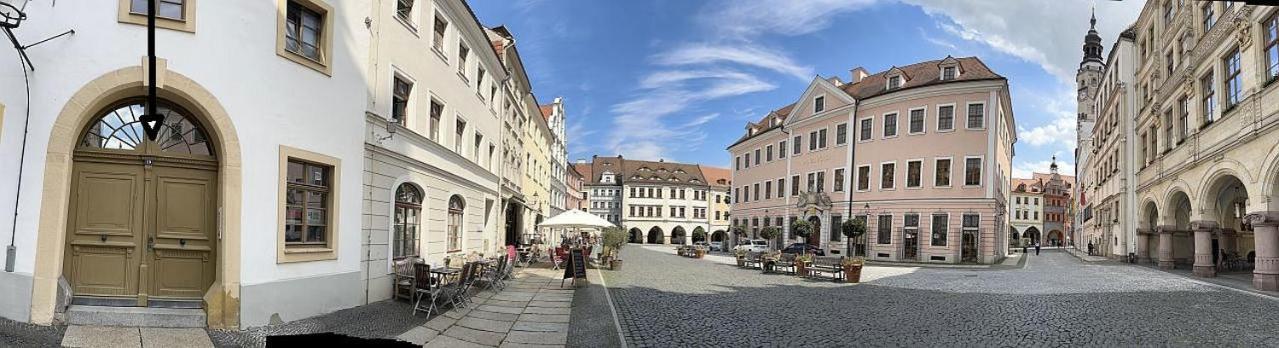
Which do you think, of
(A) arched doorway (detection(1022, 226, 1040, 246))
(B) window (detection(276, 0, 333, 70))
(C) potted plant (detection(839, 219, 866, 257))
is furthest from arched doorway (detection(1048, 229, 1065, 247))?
(B) window (detection(276, 0, 333, 70))

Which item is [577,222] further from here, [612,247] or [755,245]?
[755,245]

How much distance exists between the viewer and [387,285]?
11969mm

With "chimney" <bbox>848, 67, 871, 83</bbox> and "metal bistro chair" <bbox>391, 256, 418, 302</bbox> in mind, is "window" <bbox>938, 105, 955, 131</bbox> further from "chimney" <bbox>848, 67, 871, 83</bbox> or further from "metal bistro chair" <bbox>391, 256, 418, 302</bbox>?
"metal bistro chair" <bbox>391, 256, 418, 302</bbox>

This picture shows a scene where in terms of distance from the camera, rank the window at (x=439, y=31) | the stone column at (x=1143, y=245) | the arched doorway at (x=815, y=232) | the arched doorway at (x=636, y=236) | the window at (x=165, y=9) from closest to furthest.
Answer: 1. the window at (x=165, y=9)
2. the window at (x=439, y=31)
3. the stone column at (x=1143, y=245)
4. the arched doorway at (x=815, y=232)
5. the arched doorway at (x=636, y=236)

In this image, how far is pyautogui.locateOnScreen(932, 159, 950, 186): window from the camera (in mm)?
34281

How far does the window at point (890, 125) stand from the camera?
3653cm

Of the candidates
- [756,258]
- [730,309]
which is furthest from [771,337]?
Answer: [756,258]

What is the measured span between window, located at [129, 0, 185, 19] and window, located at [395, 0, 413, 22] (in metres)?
4.71

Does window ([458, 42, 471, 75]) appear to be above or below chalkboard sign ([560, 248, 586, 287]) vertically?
above

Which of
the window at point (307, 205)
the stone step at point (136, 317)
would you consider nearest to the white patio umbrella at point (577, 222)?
the window at point (307, 205)

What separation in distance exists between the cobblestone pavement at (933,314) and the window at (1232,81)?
6336 millimetres

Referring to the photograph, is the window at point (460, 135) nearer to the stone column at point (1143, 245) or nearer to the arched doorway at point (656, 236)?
the stone column at point (1143, 245)

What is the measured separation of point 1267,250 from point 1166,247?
449 inches

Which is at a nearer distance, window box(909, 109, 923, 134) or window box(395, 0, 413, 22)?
window box(395, 0, 413, 22)
